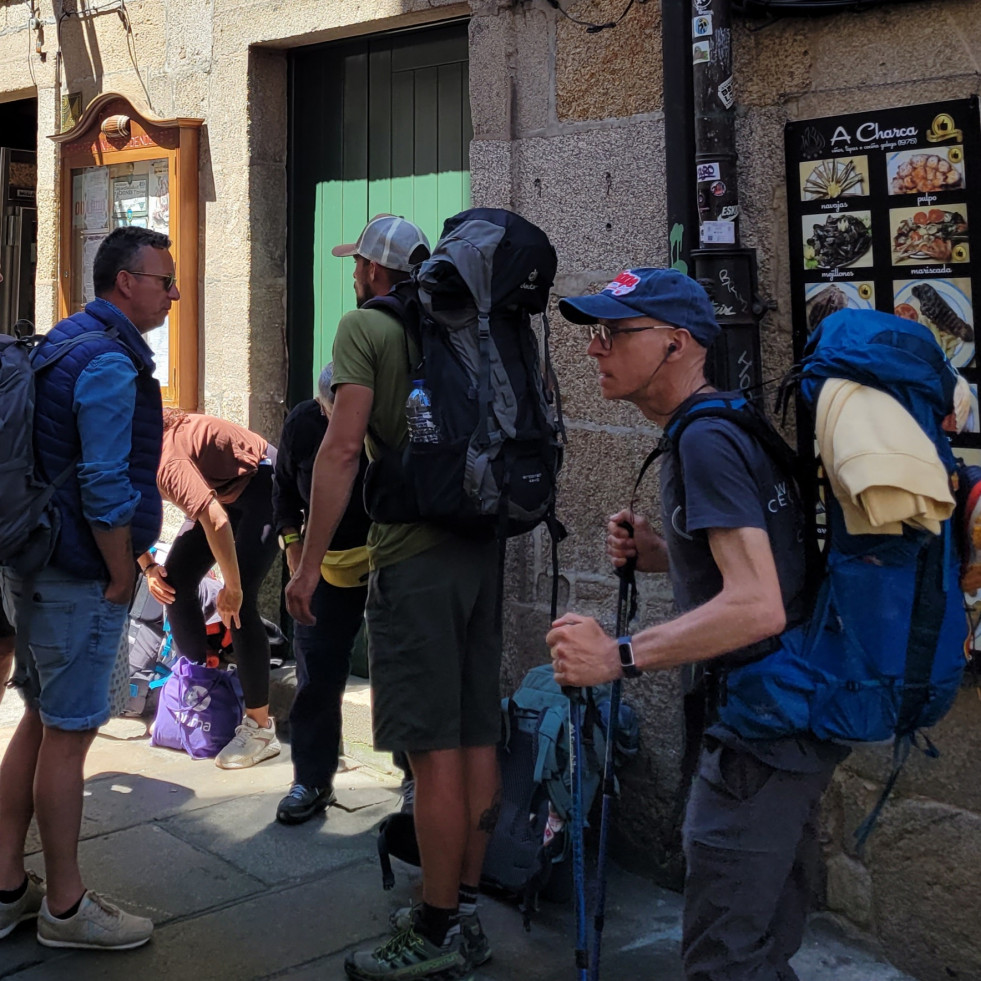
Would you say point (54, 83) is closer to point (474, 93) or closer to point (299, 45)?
point (299, 45)

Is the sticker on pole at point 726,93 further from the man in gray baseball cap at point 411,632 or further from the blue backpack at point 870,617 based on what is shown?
the blue backpack at point 870,617

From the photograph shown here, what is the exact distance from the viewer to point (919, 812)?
11.1 ft

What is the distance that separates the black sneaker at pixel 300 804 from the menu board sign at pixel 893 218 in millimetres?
2219

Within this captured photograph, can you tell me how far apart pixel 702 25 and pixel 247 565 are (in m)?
2.65

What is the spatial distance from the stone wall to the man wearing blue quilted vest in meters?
1.37

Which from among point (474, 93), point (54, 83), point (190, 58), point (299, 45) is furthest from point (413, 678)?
point (54, 83)

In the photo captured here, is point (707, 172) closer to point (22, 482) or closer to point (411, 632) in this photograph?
point (411, 632)

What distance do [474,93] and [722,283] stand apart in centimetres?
140

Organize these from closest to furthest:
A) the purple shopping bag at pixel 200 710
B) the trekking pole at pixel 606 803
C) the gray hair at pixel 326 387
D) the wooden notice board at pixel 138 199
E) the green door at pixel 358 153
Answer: the trekking pole at pixel 606 803, the gray hair at pixel 326 387, the green door at pixel 358 153, the purple shopping bag at pixel 200 710, the wooden notice board at pixel 138 199

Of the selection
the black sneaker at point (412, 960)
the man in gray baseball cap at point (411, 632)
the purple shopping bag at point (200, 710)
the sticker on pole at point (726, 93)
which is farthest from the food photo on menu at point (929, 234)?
the purple shopping bag at point (200, 710)

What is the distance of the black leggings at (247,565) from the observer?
5023 millimetres

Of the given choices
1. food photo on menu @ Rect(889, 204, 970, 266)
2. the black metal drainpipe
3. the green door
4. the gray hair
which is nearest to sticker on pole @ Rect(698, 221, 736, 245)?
the black metal drainpipe

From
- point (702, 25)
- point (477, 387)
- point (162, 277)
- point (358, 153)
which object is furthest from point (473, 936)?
point (358, 153)

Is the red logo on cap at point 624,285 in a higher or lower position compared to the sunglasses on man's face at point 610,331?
higher
